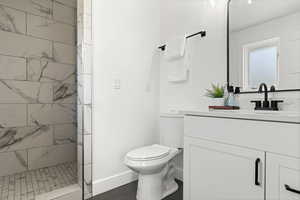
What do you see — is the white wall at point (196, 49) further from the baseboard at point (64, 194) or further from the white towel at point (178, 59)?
the baseboard at point (64, 194)

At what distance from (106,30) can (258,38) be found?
1394 millimetres

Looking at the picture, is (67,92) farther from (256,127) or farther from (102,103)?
(256,127)

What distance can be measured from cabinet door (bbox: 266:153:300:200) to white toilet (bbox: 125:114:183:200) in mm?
808

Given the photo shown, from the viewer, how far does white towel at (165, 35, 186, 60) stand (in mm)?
1860

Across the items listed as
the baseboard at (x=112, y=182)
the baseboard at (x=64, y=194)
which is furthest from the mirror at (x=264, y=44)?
the baseboard at (x=64, y=194)

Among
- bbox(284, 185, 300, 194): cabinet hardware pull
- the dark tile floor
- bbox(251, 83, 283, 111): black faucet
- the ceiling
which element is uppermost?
the ceiling

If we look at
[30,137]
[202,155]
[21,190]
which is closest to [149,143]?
[202,155]

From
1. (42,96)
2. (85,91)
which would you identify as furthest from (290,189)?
(42,96)

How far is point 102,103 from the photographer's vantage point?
1719 millimetres

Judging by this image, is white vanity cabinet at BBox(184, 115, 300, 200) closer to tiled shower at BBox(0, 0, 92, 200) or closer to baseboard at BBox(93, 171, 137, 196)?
baseboard at BBox(93, 171, 137, 196)

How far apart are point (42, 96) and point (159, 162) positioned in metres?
1.77

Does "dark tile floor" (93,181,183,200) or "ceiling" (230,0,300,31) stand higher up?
"ceiling" (230,0,300,31)

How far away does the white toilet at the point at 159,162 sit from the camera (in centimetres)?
142

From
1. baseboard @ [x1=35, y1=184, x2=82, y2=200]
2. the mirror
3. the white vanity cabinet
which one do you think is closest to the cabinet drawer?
the white vanity cabinet
